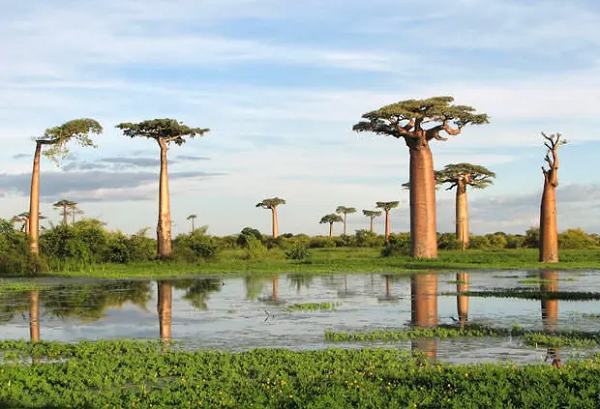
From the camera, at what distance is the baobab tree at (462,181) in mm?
51094

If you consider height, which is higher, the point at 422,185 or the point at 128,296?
the point at 422,185

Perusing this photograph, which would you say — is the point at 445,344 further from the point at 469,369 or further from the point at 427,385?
the point at 427,385

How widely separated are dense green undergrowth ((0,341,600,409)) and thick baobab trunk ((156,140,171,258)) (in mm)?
25650

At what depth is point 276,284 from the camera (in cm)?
2462

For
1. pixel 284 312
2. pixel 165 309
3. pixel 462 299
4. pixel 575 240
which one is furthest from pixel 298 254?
pixel 284 312

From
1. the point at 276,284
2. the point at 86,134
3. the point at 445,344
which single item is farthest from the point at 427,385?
the point at 86,134

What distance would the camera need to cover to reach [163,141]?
36.3 meters

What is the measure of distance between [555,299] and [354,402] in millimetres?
11699

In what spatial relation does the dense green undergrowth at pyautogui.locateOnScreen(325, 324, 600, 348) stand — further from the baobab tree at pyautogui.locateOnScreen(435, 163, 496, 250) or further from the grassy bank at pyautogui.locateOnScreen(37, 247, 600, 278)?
the baobab tree at pyautogui.locateOnScreen(435, 163, 496, 250)

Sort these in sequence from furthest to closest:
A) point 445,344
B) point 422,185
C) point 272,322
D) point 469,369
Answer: point 422,185 < point 272,322 < point 445,344 < point 469,369

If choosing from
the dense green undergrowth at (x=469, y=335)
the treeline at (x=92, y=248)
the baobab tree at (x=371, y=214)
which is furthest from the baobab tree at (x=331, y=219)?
the dense green undergrowth at (x=469, y=335)

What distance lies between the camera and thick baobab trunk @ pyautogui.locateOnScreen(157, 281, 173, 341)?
12996 millimetres

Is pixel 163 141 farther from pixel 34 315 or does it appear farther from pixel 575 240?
pixel 575 240

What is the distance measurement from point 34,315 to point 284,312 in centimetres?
474
